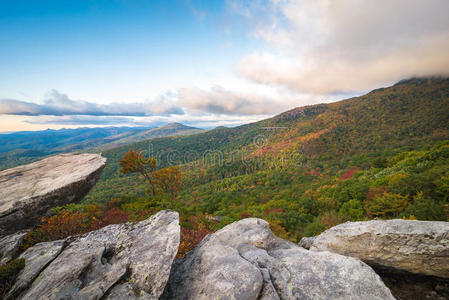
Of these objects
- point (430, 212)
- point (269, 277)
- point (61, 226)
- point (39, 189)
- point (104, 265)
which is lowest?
point (430, 212)

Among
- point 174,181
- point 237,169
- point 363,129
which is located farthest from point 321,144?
point 174,181

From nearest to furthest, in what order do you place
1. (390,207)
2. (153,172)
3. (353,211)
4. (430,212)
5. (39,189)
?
(39,189) → (430,212) → (390,207) → (153,172) → (353,211)

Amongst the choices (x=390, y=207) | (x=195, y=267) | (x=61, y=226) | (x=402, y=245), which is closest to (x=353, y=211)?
(x=390, y=207)

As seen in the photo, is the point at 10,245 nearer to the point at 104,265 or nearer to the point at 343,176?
the point at 104,265

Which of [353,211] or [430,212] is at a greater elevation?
[430,212]

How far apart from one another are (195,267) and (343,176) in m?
69.7

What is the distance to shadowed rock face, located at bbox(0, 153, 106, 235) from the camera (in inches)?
295

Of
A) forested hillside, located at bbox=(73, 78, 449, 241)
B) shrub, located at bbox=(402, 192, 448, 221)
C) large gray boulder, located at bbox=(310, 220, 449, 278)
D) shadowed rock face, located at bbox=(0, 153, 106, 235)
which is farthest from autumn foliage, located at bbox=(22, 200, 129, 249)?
shrub, located at bbox=(402, 192, 448, 221)

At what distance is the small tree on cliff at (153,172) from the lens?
21.4m

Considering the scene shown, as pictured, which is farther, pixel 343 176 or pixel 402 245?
pixel 343 176

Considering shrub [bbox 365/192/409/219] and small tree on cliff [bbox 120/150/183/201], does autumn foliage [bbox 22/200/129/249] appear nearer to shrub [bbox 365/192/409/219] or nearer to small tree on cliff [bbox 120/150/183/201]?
small tree on cliff [bbox 120/150/183/201]

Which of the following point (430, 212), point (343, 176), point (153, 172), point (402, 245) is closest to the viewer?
point (402, 245)

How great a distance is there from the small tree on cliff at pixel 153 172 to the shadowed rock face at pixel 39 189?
28.6ft

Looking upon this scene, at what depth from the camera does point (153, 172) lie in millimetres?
22969
